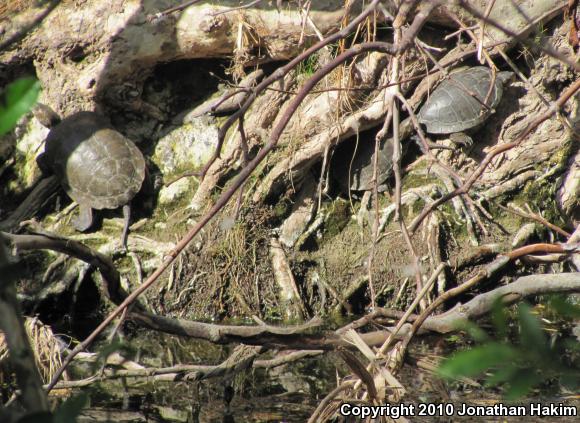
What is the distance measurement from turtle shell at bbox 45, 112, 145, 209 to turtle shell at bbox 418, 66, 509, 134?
2.70 m

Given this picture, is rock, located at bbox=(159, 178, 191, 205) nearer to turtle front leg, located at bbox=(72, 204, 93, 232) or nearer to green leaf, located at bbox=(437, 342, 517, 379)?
turtle front leg, located at bbox=(72, 204, 93, 232)

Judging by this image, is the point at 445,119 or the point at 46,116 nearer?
the point at 46,116

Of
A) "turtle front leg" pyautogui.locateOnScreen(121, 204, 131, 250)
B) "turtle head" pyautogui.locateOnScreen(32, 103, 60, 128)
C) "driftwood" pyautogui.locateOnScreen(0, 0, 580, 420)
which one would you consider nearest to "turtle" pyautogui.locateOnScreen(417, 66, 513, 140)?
"driftwood" pyautogui.locateOnScreen(0, 0, 580, 420)

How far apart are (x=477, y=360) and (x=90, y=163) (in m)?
5.69

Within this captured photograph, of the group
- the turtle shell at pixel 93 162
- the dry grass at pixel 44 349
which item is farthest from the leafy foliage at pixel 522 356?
the turtle shell at pixel 93 162

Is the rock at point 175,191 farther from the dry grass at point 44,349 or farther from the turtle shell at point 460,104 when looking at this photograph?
the dry grass at point 44,349

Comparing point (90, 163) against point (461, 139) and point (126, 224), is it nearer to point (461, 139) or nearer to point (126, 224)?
point (126, 224)

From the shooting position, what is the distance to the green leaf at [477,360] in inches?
28.9

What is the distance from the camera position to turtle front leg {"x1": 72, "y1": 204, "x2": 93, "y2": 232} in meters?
5.91

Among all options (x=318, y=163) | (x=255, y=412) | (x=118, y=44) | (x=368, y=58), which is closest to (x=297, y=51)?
(x=368, y=58)

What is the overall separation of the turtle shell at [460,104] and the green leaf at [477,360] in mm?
5528

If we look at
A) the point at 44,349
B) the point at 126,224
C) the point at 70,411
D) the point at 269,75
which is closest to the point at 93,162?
the point at 126,224

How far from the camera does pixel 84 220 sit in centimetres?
593

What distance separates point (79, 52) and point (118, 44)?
39cm
